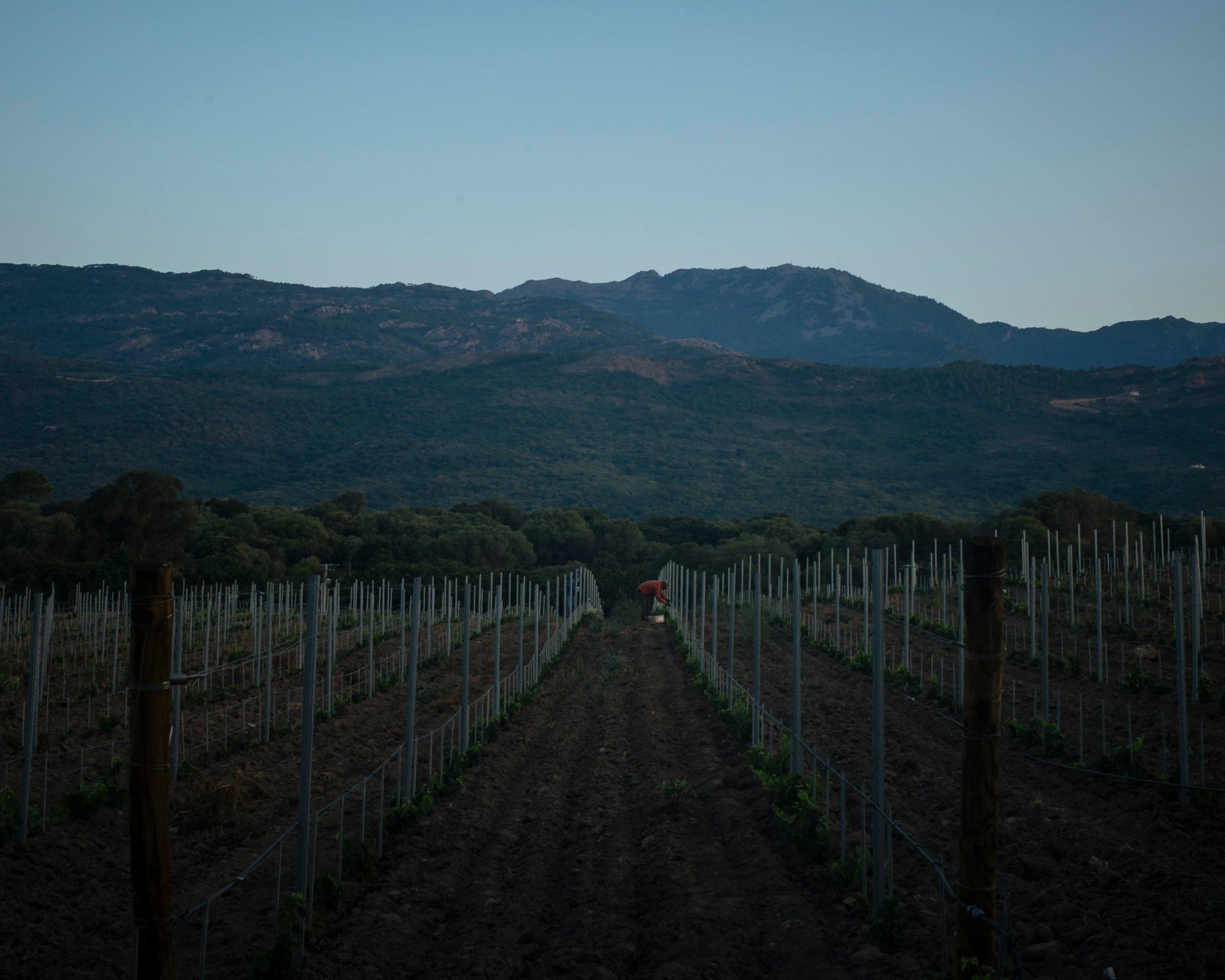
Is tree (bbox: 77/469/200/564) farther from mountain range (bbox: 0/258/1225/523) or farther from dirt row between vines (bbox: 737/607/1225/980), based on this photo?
dirt row between vines (bbox: 737/607/1225/980)

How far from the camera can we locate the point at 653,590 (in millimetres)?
42938

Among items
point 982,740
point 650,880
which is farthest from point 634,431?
point 982,740

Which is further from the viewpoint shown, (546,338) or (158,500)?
(546,338)

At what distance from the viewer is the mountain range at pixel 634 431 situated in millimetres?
86438

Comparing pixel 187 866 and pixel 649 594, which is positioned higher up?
pixel 649 594

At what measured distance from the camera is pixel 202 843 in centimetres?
980

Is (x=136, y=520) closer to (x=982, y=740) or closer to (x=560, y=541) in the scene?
(x=560, y=541)

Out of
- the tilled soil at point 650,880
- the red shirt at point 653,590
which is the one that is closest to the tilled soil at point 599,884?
the tilled soil at point 650,880

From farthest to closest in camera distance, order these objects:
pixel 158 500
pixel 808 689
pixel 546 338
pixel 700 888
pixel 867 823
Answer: pixel 546 338 → pixel 158 500 → pixel 808 689 → pixel 867 823 → pixel 700 888

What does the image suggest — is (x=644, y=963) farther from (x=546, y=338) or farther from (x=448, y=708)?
(x=546, y=338)

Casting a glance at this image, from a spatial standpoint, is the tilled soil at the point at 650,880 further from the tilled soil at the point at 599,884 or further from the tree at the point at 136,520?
the tree at the point at 136,520

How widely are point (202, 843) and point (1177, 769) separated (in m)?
9.83

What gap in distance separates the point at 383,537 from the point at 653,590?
820 inches

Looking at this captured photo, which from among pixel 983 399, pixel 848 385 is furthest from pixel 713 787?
pixel 848 385
